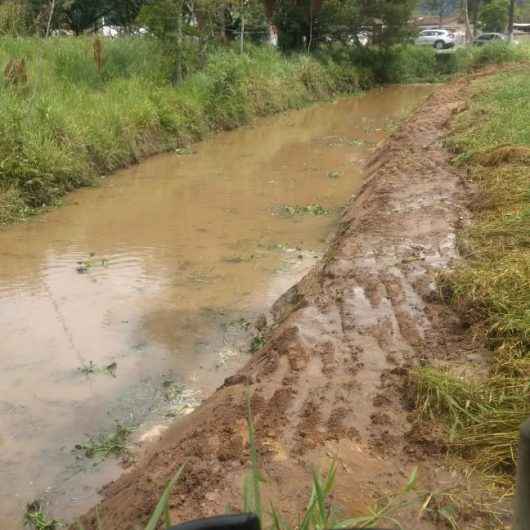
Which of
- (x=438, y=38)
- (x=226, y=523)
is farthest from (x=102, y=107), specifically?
(x=438, y=38)

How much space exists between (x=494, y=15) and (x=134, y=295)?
4558 cm

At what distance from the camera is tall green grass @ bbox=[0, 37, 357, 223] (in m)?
10.3

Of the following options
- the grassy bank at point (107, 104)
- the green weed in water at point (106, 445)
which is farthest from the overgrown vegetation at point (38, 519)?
the grassy bank at point (107, 104)

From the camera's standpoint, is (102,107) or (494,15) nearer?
(102,107)

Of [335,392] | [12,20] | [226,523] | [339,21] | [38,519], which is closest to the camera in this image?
[226,523]

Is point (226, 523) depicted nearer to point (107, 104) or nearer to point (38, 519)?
point (38, 519)

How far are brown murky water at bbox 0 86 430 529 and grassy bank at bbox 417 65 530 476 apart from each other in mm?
1815

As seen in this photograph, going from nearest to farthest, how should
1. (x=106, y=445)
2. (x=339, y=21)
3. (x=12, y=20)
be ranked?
1. (x=106, y=445)
2. (x=12, y=20)
3. (x=339, y=21)

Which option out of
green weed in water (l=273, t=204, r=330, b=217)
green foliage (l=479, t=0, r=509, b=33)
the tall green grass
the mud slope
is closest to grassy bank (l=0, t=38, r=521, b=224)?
the tall green grass

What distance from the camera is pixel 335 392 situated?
4254mm

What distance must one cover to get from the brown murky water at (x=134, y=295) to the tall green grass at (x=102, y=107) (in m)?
0.43

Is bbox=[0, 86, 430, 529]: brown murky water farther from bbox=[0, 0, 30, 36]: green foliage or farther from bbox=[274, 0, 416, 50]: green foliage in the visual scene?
bbox=[274, 0, 416, 50]: green foliage

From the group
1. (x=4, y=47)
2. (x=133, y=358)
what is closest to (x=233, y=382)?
(x=133, y=358)

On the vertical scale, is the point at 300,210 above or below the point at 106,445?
below
